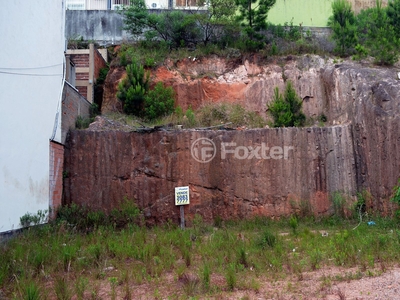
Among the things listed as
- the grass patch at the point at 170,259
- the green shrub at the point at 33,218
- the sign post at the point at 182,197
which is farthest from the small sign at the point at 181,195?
the green shrub at the point at 33,218

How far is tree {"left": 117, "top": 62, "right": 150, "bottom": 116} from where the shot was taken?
40.2ft

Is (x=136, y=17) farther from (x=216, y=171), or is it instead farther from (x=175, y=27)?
(x=216, y=171)

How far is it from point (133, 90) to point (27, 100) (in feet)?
14.5

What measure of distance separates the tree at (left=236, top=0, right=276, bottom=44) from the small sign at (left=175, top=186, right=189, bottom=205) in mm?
6987

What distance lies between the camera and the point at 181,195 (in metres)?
10.1

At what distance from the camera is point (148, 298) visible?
212 inches

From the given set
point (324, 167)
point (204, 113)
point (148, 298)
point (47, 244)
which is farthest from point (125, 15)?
point (148, 298)

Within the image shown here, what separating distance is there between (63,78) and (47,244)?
13.7ft

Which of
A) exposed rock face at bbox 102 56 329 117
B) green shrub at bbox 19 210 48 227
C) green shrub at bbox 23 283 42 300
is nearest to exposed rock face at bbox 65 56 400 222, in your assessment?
green shrub at bbox 19 210 48 227

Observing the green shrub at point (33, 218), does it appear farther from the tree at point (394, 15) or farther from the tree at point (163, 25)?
the tree at point (394, 15)

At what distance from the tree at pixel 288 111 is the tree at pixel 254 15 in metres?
3.53

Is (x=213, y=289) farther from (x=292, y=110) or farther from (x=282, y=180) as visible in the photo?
(x=292, y=110)

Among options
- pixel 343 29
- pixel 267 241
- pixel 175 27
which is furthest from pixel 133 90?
pixel 343 29

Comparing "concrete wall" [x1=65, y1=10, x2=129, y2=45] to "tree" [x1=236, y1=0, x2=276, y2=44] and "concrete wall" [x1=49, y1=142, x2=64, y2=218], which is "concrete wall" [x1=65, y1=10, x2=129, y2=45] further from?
"concrete wall" [x1=49, y1=142, x2=64, y2=218]
